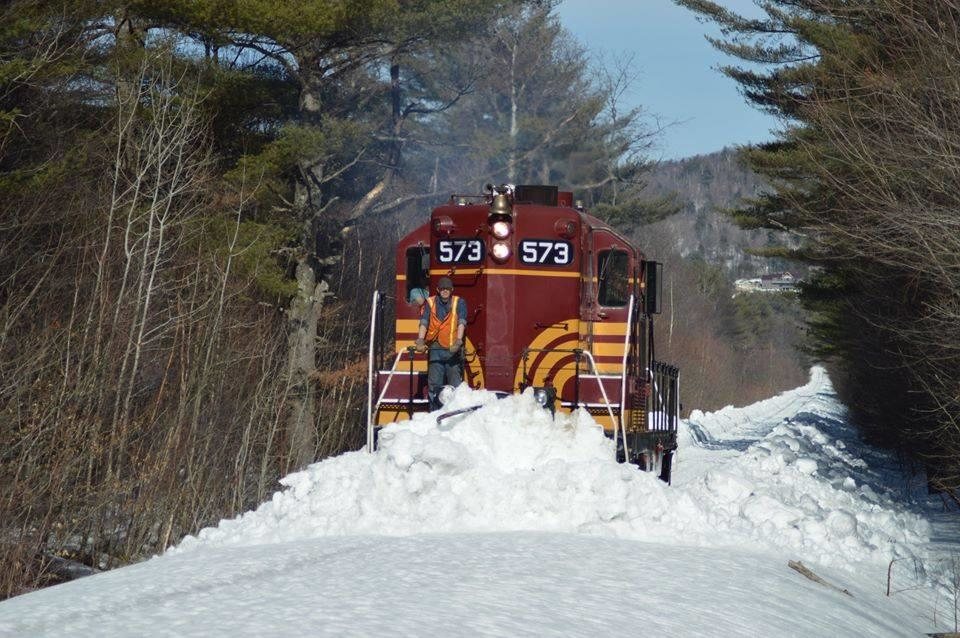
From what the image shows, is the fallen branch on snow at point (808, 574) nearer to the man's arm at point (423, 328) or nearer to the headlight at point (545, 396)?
the headlight at point (545, 396)

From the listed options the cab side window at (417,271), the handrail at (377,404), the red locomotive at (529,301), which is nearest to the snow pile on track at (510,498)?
the handrail at (377,404)

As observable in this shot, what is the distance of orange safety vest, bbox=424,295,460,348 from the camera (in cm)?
1143

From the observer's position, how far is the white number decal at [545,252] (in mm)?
12062

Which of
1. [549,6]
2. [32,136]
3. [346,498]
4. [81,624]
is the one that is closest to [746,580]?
[346,498]

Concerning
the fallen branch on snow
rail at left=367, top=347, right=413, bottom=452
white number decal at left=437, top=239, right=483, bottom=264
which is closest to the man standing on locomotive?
rail at left=367, top=347, right=413, bottom=452

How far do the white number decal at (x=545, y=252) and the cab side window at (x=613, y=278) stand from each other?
395 millimetres

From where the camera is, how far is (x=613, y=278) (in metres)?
12.3

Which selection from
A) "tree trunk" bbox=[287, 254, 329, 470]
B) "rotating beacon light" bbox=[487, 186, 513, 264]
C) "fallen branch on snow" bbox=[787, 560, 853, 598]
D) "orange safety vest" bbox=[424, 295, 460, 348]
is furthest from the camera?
"tree trunk" bbox=[287, 254, 329, 470]

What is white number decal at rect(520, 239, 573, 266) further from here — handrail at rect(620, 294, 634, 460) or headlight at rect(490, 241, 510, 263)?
handrail at rect(620, 294, 634, 460)

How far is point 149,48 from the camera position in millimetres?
19344

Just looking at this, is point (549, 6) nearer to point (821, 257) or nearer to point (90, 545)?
point (821, 257)

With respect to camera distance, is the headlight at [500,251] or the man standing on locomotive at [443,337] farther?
the headlight at [500,251]

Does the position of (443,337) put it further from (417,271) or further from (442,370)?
(417,271)

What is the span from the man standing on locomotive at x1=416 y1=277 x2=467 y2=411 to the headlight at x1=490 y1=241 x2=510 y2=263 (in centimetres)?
67
